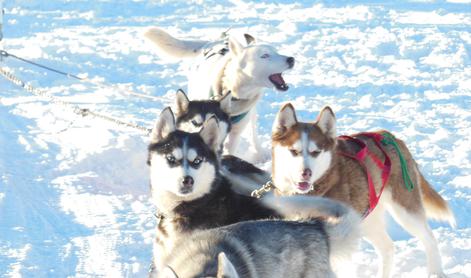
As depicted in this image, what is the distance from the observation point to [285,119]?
4.22 m

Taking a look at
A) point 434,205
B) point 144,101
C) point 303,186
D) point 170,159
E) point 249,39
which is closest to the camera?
point 170,159

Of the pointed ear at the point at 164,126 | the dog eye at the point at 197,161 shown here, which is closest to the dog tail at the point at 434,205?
the dog eye at the point at 197,161

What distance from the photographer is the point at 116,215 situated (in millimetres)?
5363

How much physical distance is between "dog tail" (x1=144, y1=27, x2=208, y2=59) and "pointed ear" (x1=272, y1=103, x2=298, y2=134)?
3.20m

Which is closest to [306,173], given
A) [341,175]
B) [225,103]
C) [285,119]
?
[341,175]

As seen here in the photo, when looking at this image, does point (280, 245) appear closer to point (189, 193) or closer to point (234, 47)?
point (189, 193)

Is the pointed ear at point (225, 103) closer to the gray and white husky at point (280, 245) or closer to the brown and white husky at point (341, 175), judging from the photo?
the brown and white husky at point (341, 175)

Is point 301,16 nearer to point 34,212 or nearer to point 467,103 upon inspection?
point 467,103

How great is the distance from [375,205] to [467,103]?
176 inches

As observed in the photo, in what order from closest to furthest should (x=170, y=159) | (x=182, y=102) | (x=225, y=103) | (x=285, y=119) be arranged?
(x=170, y=159) < (x=285, y=119) < (x=182, y=102) < (x=225, y=103)

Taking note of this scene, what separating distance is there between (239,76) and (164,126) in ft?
7.21

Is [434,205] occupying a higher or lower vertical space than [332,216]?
higher

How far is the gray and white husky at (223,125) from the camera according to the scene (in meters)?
4.34

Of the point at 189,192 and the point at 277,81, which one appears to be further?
the point at 277,81
